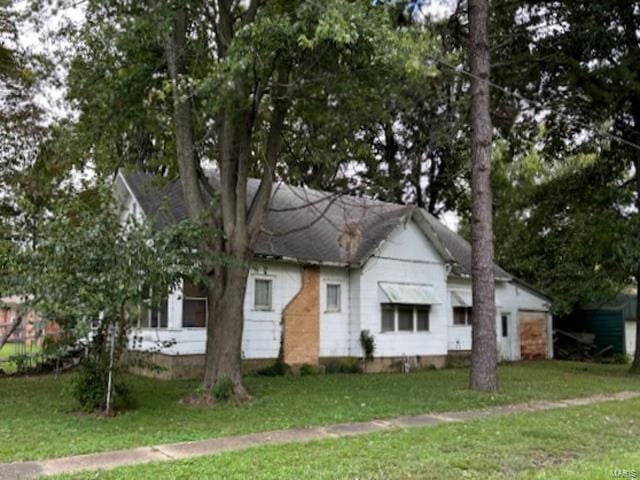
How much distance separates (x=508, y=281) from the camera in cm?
2388

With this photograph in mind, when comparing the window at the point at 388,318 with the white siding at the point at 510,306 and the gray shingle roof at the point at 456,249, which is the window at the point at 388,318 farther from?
the white siding at the point at 510,306

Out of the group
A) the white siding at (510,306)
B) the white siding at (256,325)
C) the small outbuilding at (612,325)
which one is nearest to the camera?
the white siding at (256,325)

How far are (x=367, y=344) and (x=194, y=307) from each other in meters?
5.60

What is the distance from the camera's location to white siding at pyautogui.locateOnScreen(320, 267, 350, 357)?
1773 centimetres

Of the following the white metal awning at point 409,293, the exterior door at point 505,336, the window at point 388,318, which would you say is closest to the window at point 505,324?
the exterior door at point 505,336

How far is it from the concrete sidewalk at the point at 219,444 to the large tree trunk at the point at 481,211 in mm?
1978

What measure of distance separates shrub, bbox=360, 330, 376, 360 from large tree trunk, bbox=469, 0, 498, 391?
551 centimetres

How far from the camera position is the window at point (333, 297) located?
59.6 ft

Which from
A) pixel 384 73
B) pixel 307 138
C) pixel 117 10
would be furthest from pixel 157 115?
pixel 384 73

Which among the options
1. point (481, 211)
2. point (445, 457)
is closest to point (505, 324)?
point (481, 211)

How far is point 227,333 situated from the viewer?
11.4 meters

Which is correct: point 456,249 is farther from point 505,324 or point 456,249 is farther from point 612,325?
point 612,325

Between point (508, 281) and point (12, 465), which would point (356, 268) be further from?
point (12, 465)

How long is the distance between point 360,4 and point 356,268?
1002cm
